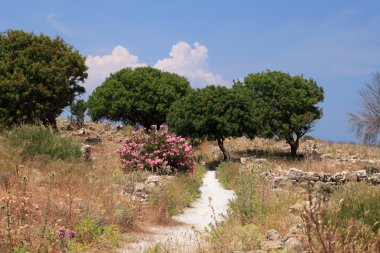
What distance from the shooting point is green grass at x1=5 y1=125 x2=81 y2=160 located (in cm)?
1427

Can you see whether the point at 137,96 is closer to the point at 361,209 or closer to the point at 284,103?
the point at 284,103

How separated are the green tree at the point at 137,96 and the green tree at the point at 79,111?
0.62 meters

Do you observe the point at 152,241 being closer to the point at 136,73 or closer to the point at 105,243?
the point at 105,243

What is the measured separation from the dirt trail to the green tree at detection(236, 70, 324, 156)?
13.1 metres

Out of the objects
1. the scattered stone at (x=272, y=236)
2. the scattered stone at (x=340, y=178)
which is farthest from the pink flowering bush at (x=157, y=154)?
the scattered stone at (x=272, y=236)

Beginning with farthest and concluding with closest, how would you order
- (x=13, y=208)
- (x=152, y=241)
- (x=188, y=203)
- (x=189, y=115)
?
(x=189, y=115), (x=188, y=203), (x=152, y=241), (x=13, y=208)

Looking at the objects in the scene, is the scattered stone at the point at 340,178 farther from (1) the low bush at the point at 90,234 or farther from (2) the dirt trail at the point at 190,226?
(1) the low bush at the point at 90,234

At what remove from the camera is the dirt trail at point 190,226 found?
7186mm

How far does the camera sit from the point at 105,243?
23.9ft

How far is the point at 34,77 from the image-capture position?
2714cm

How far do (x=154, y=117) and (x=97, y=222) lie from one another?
1217 inches

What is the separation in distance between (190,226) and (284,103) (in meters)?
22.3

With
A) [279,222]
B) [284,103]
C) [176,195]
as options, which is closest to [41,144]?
[176,195]

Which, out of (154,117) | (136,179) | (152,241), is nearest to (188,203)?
(136,179)
